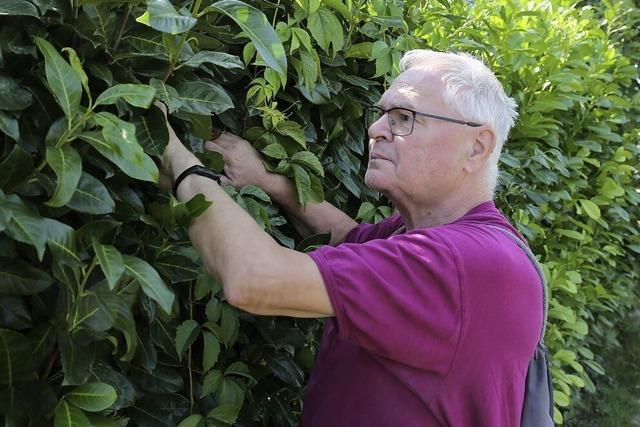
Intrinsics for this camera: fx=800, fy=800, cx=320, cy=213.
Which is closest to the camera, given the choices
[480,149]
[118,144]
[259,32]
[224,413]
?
[118,144]

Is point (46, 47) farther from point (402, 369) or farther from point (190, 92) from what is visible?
point (402, 369)

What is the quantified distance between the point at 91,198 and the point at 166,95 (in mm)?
304

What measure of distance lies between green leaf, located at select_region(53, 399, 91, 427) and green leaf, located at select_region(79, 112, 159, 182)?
0.44 m

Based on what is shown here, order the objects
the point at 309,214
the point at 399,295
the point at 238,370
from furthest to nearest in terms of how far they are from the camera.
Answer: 1. the point at 309,214
2. the point at 238,370
3. the point at 399,295

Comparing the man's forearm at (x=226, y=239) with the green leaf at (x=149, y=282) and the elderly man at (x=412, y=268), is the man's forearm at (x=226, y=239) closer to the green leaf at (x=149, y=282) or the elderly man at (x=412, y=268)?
the elderly man at (x=412, y=268)

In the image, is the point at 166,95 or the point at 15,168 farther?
the point at 166,95

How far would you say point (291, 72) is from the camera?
2.20 m

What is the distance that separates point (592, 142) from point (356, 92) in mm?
2201

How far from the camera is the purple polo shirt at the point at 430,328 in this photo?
1751mm

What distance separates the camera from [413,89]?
2.21 metres

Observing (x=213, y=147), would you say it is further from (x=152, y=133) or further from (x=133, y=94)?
(x=133, y=94)

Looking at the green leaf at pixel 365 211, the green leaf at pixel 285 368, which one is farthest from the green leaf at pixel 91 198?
the green leaf at pixel 365 211

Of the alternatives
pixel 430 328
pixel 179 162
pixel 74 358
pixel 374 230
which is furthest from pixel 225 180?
pixel 74 358

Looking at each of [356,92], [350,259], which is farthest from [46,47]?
[356,92]
